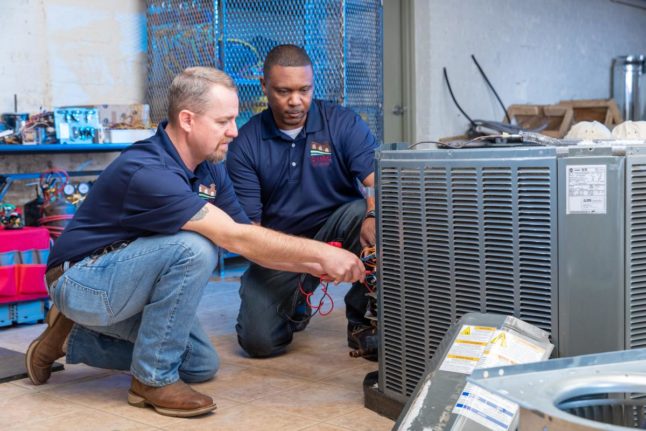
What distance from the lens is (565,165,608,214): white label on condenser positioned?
6.05 ft

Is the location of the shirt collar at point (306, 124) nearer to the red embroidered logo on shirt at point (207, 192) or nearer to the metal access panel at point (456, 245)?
the red embroidered logo on shirt at point (207, 192)

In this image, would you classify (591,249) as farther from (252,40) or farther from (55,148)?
(252,40)

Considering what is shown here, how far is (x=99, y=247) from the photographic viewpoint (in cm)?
256

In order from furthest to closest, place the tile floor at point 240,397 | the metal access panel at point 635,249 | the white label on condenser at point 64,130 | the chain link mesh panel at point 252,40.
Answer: the chain link mesh panel at point 252,40, the white label on condenser at point 64,130, the tile floor at point 240,397, the metal access panel at point 635,249

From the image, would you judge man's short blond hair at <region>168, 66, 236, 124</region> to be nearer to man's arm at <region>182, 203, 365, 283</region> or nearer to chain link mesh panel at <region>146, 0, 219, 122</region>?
man's arm at <region>182, 203, 365, 283</region>

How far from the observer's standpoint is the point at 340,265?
7.86ft

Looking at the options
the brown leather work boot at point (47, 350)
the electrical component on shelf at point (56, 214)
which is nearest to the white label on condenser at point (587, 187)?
the brown leather work boot at point (47, 350)

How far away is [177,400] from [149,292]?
12.7 inches

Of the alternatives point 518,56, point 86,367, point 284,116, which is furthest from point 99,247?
point 518,56

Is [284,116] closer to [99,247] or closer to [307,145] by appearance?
[307,145]

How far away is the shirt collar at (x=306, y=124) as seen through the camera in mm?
3318

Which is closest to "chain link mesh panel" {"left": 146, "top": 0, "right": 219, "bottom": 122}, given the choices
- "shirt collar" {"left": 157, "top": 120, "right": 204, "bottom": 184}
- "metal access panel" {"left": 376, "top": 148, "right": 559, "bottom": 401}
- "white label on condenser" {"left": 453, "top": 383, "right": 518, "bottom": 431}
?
"shirt collar" {"left": 157, "top": 120, "right": 204, "bottom": 184}

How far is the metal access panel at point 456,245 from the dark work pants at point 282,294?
0.82 metres

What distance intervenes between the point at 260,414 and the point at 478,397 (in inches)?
34.6
